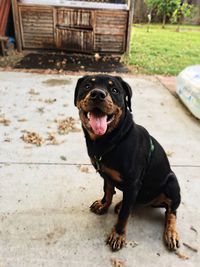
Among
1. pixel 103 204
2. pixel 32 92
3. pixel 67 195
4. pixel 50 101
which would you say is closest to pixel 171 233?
pixel 103 204

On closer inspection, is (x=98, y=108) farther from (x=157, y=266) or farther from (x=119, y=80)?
(x=157, y=266)

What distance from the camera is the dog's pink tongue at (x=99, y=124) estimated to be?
1693mm

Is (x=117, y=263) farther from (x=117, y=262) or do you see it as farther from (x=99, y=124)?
(x=99, y=124)

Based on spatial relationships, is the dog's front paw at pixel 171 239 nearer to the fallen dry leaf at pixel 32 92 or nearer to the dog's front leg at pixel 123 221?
the dog's front leg at pixel 123 221

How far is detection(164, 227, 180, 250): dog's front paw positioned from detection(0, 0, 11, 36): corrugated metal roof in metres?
7.59

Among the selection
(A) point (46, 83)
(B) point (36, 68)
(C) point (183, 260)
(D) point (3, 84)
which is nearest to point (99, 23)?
(B) point (36, 68)

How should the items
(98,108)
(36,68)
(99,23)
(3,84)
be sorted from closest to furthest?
(98,108)
(3,84)
(36,68)
(99,23)

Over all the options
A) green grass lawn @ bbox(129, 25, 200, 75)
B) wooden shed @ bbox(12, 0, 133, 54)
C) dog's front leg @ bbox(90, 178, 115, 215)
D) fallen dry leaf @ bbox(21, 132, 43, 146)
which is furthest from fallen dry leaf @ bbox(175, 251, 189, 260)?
wooden shed @ bbox(12, 0, 133, 54)

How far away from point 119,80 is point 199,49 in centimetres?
891

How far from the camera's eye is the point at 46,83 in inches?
217

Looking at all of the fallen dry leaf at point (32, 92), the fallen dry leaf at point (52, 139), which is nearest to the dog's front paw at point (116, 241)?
the fallen dry leaf at point (52, 139)

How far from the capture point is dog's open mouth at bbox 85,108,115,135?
1.70 m

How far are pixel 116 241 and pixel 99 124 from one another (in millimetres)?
892

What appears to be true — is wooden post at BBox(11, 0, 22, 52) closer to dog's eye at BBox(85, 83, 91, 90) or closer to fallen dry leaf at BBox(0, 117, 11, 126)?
fallen dry leaf at BBox(0, 117, 11, 126)
